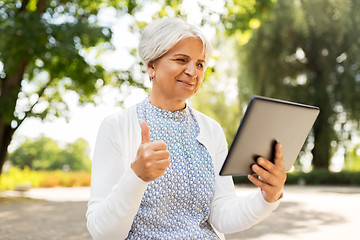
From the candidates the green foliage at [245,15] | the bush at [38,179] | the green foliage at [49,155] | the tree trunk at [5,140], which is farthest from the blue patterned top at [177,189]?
the green foliage at [49,155]

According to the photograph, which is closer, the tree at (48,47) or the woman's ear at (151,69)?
the woman's ear at (151,69)

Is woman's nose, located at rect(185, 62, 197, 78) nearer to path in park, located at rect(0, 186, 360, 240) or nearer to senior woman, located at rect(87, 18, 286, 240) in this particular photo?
senior woman, located at rect(87, 18, 286, 240)

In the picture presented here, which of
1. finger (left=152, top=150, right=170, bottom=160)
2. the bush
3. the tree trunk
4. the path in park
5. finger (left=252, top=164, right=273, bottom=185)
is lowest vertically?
the bush

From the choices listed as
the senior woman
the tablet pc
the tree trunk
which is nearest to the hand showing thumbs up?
the senior woman

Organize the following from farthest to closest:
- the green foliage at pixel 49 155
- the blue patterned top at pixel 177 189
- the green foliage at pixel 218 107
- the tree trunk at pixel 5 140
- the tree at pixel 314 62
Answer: the green foliage at pixel 49 155, the green foliage at pixel 218 107, the tree at pixel 314 62, the tree trunk at pixel 5 140, the blue patterned top at pixel 177 189

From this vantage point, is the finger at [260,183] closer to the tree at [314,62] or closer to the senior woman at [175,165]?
the senior woman at [175,165]

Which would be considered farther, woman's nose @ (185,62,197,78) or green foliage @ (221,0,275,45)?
green foliage @ (221,0,275,45)

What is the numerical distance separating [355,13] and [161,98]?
22145 mm

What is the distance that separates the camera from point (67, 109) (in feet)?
47.9

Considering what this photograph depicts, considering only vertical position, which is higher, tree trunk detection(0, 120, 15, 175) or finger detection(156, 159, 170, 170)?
finger detection(156, 159, 170, 170)

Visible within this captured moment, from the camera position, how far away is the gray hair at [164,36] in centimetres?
180

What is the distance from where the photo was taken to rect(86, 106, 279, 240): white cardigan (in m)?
1.49

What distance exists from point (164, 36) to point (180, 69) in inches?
6.4

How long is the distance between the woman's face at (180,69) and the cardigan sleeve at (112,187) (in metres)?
0.26
